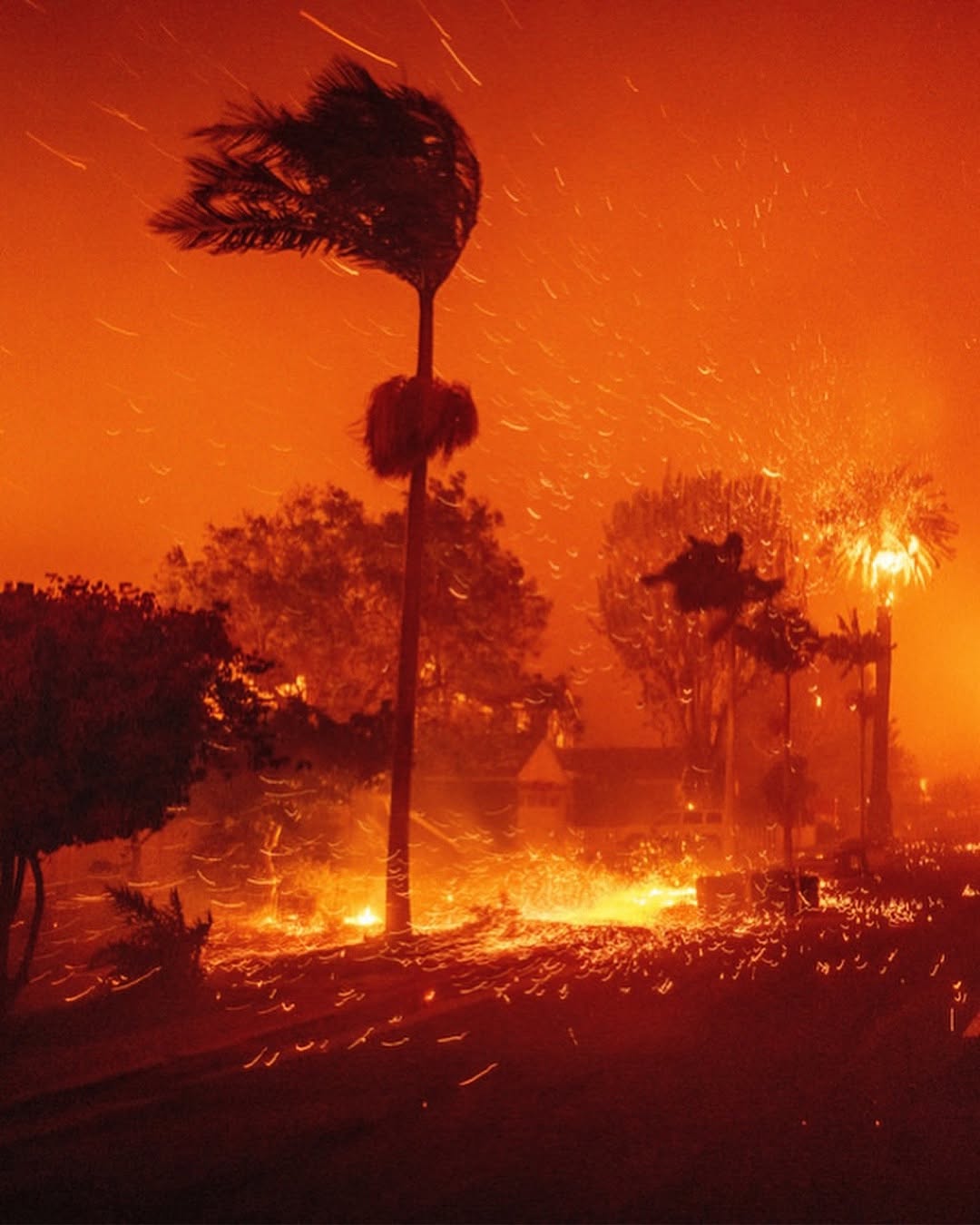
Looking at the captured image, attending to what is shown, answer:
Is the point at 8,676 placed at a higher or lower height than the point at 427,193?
lower

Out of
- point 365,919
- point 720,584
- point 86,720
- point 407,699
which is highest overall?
point 720,584

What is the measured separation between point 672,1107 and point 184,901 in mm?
15528

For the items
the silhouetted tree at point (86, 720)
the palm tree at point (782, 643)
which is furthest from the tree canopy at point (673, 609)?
the silhouetted tree at point (86, 720)

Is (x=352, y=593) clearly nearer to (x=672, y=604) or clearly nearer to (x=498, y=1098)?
(x=672, y=604)

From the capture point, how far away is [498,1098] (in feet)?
31.4

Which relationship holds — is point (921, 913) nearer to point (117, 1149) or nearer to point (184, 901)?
point (184, 901)

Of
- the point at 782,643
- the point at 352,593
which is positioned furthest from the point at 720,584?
the point at 352,593

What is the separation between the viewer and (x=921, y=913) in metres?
25.9

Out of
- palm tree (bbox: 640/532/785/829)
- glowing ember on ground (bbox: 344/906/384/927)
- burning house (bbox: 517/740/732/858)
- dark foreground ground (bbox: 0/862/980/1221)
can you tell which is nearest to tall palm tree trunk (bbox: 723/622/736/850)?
palm tree (bbox: 640/532/785/829)

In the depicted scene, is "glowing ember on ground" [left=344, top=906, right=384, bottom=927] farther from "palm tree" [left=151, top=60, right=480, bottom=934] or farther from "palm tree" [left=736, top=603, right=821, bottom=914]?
"palm tree" [left=736, top=603, right=821, bottom=914]

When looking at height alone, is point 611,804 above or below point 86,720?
below

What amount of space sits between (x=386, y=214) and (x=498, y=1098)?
12.0 m

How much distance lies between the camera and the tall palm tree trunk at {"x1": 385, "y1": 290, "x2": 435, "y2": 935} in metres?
18.6

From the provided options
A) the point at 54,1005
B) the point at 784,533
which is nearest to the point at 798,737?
the point at 784,533
